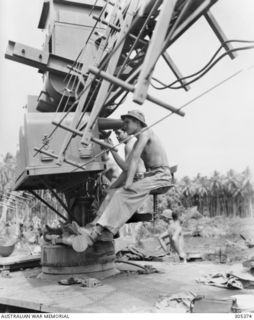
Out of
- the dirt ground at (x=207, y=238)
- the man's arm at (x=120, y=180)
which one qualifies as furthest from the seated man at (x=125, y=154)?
the dirt ground at (x=207, y=238)

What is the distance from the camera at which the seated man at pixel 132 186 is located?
5152 mm

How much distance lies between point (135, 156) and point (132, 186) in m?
0.38

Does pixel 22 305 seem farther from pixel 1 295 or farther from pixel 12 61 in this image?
pixel 12 61

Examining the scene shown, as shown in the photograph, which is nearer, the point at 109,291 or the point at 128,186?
the point at 109,291

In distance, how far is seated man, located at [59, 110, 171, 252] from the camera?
203 inches

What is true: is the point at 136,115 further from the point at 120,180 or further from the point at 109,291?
the point at 109,291

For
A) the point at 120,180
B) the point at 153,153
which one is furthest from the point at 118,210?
the point at 153,153

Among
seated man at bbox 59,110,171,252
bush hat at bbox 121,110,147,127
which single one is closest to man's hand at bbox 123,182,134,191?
seated man at bbox 59,110,171,252

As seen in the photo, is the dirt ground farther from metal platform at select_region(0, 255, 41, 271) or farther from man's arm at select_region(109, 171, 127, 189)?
man's arm at select_region(109, 171, 127, 189)

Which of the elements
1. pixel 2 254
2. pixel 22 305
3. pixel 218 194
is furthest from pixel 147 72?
pixel 218 194

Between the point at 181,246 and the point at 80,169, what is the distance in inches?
167

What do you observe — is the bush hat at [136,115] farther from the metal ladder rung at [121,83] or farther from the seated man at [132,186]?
the metal ladder rung at [121,83]

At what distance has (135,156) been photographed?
5230 mm

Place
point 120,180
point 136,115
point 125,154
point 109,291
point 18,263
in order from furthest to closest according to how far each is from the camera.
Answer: point 18,263 → point 125,154 → point 120,180 → point 136,115 → point 109,291
